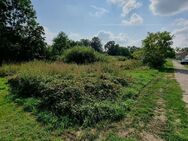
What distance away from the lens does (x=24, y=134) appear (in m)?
4.45

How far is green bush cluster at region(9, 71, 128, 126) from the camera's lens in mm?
5425

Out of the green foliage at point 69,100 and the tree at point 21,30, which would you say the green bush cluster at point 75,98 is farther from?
the tree at point 21,30

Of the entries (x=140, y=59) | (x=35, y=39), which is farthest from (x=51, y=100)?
(x=140, y=59)

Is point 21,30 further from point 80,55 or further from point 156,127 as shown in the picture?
point 156,127

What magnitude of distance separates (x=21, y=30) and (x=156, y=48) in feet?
53.1

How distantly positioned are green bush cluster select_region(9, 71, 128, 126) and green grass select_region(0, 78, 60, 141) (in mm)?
375

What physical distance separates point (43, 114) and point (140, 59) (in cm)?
2388

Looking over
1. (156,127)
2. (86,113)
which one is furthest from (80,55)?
(156,127)

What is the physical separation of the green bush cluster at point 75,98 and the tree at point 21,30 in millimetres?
16114

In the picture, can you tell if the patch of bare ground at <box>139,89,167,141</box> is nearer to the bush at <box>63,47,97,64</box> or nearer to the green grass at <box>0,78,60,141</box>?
the green grass at <box>0,78,60,141</box>

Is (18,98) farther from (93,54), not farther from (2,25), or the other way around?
(2,25)

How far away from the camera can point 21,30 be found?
25.7m

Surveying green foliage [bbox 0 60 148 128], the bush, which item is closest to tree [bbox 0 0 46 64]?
the bush

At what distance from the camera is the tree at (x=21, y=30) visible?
23825 millimetres
